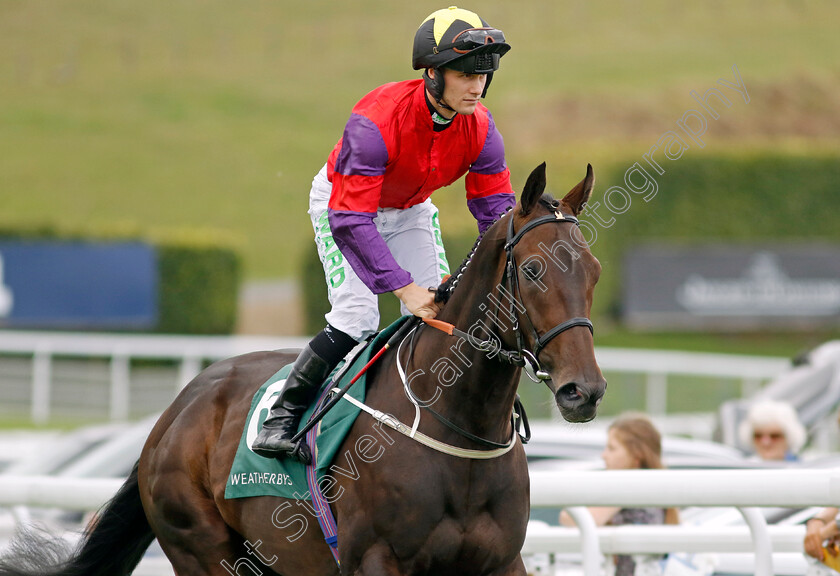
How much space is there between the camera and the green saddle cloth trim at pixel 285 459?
Result: 335cm

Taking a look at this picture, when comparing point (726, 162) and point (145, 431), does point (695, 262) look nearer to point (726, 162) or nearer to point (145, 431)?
point (726, 162)

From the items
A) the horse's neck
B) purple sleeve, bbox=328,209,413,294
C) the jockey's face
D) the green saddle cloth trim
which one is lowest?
the green saddle cloth trim

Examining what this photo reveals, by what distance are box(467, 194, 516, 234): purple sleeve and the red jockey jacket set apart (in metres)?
0.10

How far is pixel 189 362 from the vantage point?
1384cm

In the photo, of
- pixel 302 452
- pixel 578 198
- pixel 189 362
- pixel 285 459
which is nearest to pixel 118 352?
pixel 189 362

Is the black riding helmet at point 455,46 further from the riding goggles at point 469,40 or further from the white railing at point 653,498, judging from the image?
the white railing at point 653,498

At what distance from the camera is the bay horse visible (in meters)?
2.89

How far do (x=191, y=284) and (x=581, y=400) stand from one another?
15284 mm

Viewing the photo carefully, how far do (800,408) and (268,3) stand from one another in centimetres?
3609

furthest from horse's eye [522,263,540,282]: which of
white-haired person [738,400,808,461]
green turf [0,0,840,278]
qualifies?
green turf [0,0,840,278]

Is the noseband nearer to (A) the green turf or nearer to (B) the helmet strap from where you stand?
(B) the helmet strap

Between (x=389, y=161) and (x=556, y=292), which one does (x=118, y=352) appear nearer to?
(x=389, y=161)

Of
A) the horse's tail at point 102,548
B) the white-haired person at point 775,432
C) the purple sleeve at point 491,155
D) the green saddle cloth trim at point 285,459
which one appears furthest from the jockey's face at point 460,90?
the white-haired person at point 775,432

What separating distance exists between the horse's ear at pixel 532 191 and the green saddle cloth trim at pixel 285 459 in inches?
25.4
